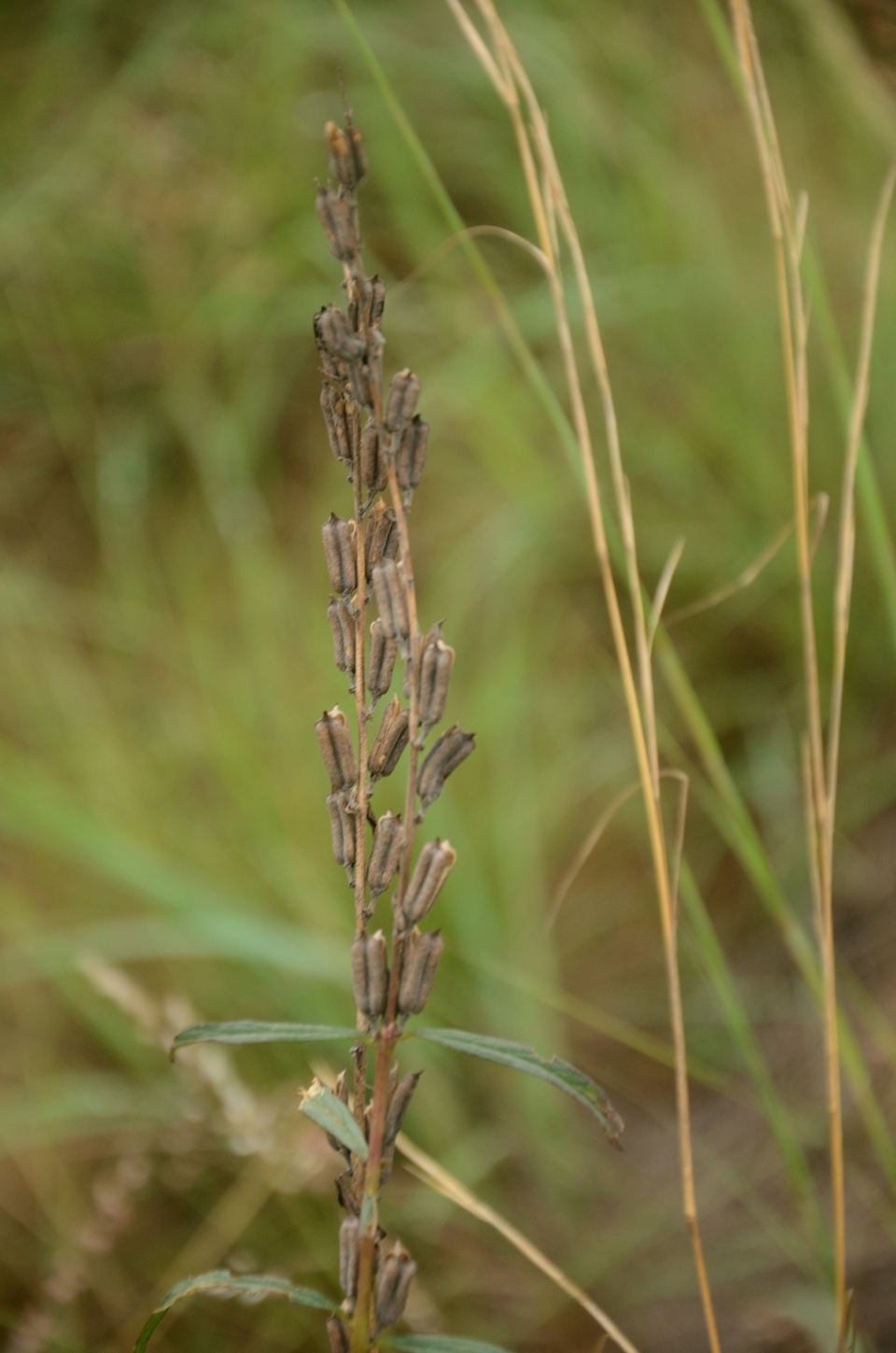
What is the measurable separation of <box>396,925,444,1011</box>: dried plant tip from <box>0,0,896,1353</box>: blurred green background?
0.27 metres

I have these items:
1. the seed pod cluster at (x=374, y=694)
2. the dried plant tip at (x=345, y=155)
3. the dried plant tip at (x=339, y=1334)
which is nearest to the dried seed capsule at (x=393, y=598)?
the seed pod cluster at (x=374, y=694)

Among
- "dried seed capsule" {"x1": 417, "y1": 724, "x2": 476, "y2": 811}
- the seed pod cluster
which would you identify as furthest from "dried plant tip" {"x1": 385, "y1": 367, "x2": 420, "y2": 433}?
"dried seed capsule" {"x1": 417, "y1": 724, "x2": 476, "y2": 811}

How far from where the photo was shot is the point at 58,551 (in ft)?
4.73

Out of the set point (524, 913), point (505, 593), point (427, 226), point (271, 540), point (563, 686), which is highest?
point (427, 226)

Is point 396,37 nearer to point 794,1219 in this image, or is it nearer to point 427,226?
point 427,226

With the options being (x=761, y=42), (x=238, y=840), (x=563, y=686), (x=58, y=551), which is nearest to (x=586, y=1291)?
(x=238, y=840)

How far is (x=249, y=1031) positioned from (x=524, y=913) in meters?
0.65

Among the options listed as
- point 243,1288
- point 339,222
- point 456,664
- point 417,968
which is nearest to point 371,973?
point 417,968

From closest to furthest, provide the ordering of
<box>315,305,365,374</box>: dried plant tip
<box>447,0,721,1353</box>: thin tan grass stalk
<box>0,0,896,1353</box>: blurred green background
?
<box>315,305,365,374</box>: dried plant tip
<box>447,0,721,1353</box>: thin tan grass stalk
<box>0,0,896,1353</box>: blurred green background

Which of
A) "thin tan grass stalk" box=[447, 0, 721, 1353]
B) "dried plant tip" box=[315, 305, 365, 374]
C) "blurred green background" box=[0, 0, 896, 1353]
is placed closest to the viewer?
"dried plant tip" box=[315, 305, 365, 374]

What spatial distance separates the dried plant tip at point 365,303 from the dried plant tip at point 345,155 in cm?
3

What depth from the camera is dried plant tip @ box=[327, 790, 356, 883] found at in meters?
0.34

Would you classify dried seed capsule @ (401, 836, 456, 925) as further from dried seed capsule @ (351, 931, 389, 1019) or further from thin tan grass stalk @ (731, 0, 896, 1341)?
thin tan grass stalk @ (731, 0, 896, 1341)

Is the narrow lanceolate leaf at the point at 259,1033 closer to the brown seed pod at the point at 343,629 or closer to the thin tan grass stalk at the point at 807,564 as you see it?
the brown seed pod at the point at 343,629
